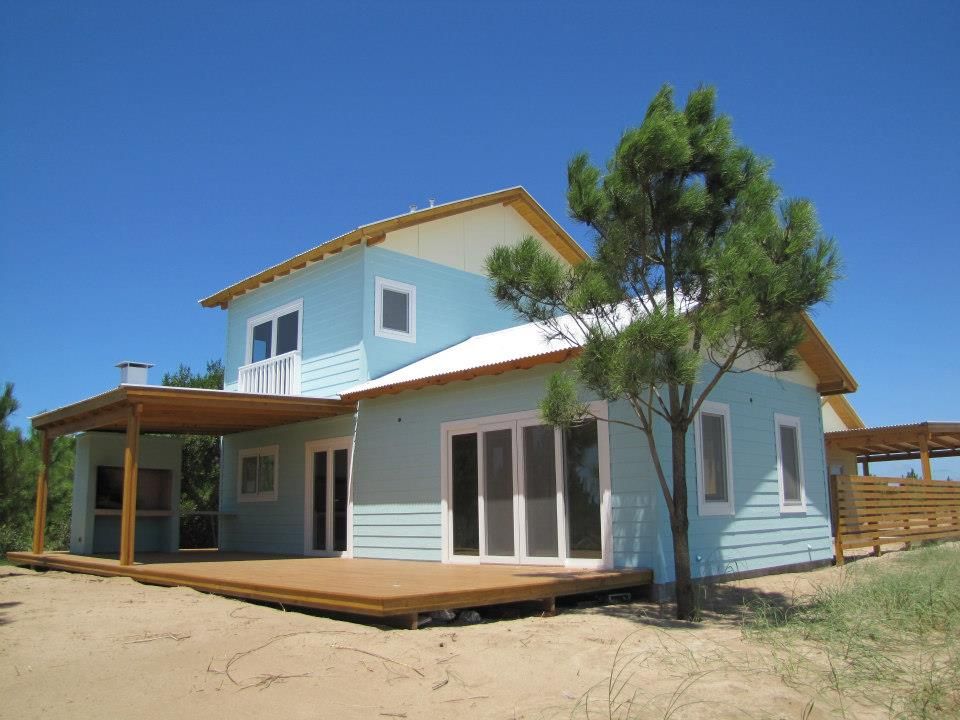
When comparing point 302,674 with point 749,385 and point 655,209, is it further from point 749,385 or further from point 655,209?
point 749,385

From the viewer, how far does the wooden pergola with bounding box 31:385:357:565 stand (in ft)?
34.6

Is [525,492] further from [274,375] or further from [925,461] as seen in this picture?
[925,461]

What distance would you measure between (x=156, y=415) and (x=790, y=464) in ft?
32.9

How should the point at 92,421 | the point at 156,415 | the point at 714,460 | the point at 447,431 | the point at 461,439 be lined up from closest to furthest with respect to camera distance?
the point at 714,460
the point at 461,439
the point at 447,431
the point at 92,421
the point at 156,415

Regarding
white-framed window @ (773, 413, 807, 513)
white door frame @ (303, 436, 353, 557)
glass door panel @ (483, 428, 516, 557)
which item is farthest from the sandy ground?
white door frame @ (303, 436, 353, 557)

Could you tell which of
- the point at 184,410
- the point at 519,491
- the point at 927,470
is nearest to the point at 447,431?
the point at 519,491

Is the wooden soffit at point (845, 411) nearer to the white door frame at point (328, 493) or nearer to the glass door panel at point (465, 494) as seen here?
the glass door panel at point (465, 494)

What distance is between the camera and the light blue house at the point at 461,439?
9461mm

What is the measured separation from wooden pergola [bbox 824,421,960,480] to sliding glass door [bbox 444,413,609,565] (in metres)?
9.87

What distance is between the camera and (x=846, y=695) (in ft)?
15.7

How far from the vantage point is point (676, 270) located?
306 inches

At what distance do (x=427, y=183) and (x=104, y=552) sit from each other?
30.2 feet

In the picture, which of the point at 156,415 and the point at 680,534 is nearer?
the point at 680,534

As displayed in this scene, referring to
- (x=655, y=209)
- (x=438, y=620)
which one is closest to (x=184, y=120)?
(x=655, y=209)
